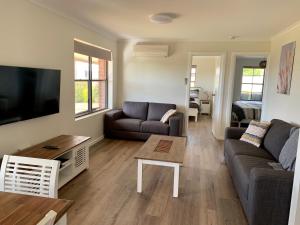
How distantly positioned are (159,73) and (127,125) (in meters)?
1.59

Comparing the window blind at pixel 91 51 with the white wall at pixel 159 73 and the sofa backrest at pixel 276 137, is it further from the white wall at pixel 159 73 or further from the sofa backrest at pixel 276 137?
the sofa backrest at pixel 276 137

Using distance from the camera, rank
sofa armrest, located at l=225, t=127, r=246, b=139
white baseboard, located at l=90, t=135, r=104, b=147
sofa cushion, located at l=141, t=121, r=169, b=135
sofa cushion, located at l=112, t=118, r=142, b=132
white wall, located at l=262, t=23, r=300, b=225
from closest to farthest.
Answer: white wall, located at l=262, t=23, r=300, b=225 → sofa armrest, located at l=225, t=127, r=246, b=139 → white baseboard, located at l=90, t=135, r=104, b=147 → sofa cushion, located at l=141, t=121, r=169, b=135 → sofa cushion, located at l=112, t=118, r=142, b=132

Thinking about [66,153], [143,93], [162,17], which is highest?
[162,17]

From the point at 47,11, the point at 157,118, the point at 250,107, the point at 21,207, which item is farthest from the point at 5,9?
the point at 250,107

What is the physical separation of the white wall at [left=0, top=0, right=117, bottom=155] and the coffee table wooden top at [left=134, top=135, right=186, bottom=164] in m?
1.44

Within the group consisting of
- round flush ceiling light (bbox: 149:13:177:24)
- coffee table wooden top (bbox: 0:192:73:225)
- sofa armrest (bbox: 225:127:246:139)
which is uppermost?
round flush ceiling light (bbox: 149:13:177:24)

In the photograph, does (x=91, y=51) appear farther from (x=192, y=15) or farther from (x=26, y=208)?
(x=26, y=208)

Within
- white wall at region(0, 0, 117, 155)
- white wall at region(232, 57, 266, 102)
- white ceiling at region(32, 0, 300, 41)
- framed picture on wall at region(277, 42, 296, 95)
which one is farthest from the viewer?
white wall at region(232, 57, 266, 102)

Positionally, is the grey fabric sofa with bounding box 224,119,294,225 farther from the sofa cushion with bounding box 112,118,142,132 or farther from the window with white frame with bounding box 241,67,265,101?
the window with white frame with bounding box 241,67,265,101

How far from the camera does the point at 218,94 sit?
232 inches

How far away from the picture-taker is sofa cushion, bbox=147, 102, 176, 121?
5.76m

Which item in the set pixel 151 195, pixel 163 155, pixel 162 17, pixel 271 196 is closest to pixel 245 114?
pixel 162 17

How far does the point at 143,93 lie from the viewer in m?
6.17

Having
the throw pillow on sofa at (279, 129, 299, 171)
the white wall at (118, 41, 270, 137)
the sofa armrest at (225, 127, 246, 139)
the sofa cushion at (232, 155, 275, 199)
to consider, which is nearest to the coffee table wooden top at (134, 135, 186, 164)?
the sofa cushion at (232, 155, 275, 199)
